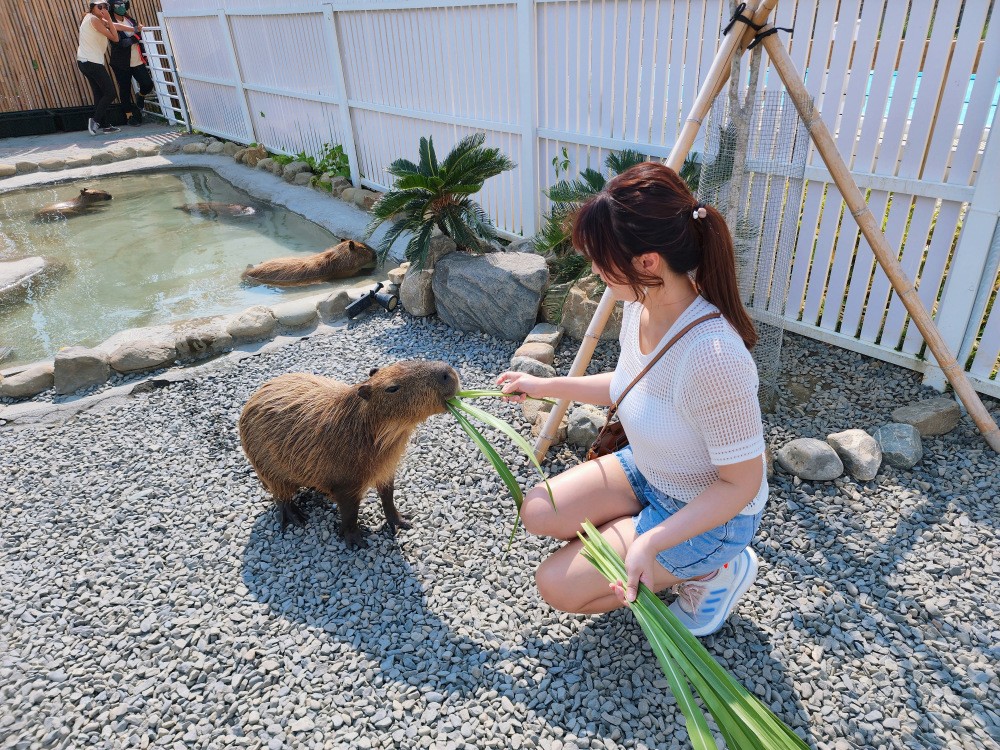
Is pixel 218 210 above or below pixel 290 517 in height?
below

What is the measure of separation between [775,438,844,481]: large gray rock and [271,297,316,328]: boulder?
12.0ft

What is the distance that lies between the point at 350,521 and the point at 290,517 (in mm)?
374

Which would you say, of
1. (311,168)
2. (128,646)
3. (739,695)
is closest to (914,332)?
(739,695)

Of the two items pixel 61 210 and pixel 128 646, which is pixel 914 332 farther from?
pixel 61 210

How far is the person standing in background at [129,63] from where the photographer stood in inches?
509

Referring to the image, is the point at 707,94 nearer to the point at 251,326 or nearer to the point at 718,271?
the point at 718,271

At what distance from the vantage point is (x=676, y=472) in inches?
81.8

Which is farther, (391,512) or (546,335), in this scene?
(546,335)

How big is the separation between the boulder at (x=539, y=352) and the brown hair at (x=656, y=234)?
212 centimetres

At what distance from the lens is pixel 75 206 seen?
8867 mm

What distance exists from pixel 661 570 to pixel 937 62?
2.94 m

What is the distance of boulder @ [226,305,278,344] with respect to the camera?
4855mm

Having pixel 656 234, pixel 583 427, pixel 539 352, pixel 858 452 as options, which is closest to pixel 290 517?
pixel 583 427

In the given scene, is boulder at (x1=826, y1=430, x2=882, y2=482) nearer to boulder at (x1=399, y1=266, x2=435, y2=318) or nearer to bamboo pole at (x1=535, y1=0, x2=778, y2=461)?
bamboo pole at (x1=535, y1=0, x2=778, y2=461)
